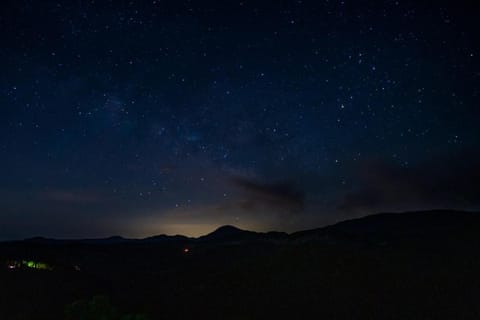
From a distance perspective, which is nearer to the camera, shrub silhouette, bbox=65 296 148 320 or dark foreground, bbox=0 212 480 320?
shrub silhouette, bbox=65 296 148 320

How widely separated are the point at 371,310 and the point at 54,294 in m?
15.9

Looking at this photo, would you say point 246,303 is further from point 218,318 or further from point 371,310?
point 371,310

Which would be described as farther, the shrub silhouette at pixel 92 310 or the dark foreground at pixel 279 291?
the dark foreground at pixel 279 291

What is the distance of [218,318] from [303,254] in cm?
2179

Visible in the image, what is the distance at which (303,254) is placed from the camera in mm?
40875

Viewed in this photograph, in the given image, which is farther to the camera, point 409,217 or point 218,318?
point 409,217

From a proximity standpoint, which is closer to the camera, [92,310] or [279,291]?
[92,310]

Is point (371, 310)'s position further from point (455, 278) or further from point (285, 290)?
point (455, 278)

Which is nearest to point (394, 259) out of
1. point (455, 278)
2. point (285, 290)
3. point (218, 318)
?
point (455, 278)

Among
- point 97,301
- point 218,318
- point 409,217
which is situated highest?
point 409,217

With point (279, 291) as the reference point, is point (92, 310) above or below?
above

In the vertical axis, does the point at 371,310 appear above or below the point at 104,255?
below

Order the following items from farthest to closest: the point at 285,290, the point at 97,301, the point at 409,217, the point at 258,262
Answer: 1. the point at 409,217
2. the point at 258,262
3. the point at 285,290
4. the point at 97,301

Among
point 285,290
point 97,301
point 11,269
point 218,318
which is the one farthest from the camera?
point 285,290
